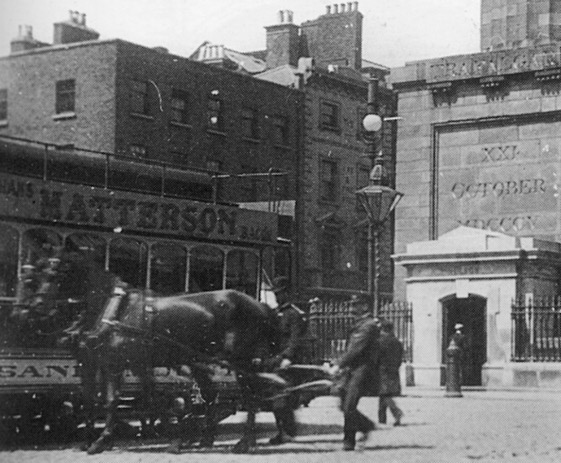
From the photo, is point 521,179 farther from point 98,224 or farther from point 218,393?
point 98,224

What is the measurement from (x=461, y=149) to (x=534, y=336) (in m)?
3.20

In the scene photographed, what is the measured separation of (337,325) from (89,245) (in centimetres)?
690

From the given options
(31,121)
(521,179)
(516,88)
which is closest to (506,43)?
(516,88)

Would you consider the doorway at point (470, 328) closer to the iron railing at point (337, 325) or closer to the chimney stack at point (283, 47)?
the iron railing at point (337, 325)

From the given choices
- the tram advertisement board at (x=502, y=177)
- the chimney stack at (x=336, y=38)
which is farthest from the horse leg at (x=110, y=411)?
the tram advertisement board at (x=502, y=177)

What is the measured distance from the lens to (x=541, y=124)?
1764 centimetres

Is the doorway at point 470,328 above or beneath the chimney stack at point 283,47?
beneath

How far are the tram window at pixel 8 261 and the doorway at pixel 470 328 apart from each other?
1034 cm

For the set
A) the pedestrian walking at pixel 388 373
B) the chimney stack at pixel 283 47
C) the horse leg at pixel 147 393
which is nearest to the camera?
the horse leg at pixel 147 393

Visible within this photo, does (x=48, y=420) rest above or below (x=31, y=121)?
below

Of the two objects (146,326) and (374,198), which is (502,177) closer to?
(374,198)

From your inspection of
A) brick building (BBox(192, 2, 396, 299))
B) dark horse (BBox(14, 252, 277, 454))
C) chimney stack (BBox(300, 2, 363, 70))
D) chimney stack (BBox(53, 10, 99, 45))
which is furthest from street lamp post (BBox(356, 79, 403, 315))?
chimney stack (BBox(53, 10, 99, 45))

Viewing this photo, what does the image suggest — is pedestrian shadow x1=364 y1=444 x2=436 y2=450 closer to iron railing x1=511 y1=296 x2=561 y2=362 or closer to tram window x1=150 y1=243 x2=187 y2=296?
tram window x1=150 y1=243 x2=187 y2=296

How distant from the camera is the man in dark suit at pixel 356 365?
998cm
